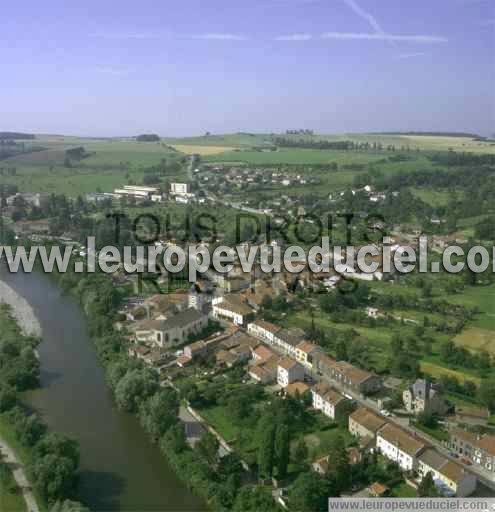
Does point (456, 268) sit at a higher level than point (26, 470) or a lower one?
higher

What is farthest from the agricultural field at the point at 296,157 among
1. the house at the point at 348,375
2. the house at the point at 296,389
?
the house at the point at 296,389

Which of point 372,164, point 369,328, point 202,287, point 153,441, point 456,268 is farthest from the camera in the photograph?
point 372,164

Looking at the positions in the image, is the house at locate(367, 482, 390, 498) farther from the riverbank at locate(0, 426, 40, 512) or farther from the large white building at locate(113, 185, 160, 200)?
the large white building at locate(113, 185, 160, 200)

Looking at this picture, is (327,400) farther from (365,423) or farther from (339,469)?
(339,469)

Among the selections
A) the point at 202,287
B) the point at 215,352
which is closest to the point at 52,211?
the point at 202,287

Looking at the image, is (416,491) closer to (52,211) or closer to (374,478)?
(374,478)

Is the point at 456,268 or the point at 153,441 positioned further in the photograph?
the point at 456,268
